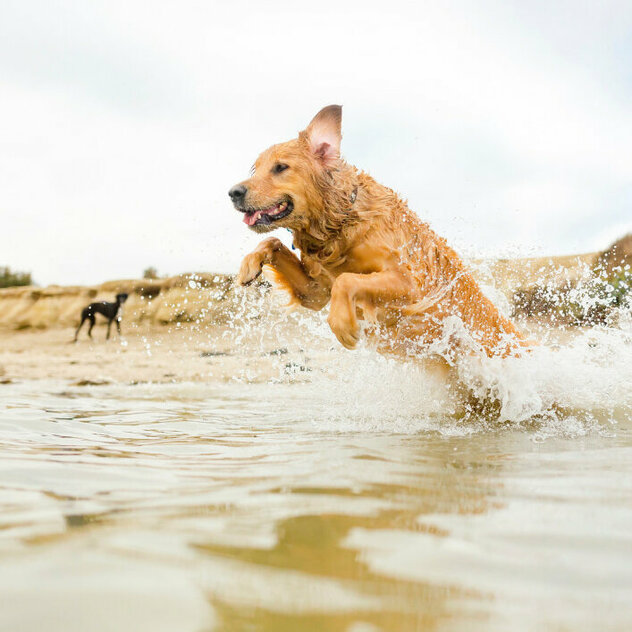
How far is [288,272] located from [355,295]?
2.58 feet

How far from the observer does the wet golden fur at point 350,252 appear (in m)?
4.05

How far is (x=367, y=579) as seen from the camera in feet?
4.09

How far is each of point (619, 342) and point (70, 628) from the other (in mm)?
5082

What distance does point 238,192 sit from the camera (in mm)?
4000

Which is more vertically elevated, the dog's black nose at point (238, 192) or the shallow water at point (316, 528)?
the dog's black nose at point (238, 192)

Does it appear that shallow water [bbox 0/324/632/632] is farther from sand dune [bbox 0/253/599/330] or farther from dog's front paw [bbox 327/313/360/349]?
sand dune [bbox 0/253/599/330]

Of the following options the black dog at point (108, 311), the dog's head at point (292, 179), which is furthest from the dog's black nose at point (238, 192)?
the black dog at point (108, 311)

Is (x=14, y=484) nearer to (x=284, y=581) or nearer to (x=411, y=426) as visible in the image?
(x=284, y=581)

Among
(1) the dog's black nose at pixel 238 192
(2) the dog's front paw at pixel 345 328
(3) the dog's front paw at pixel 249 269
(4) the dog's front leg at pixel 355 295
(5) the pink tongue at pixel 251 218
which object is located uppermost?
(1) the dog's black nose at pixel 238 192

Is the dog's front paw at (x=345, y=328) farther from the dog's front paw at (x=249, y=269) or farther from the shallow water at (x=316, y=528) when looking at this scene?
the dog's front paw at (x=249, y=269)

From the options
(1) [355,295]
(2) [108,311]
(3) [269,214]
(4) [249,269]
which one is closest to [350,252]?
(1) [355,295]

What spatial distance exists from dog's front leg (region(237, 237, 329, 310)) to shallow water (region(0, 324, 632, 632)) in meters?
1.07

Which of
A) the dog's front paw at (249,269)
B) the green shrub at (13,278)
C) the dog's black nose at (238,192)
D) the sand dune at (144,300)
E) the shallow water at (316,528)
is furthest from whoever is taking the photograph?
the green shrub at (13,278)

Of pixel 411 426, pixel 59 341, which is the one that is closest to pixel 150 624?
pixel 411 426
